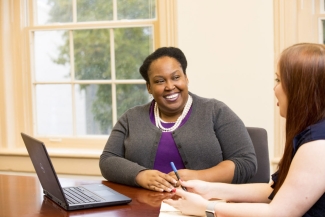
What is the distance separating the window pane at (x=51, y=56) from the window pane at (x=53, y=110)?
0.26 ft

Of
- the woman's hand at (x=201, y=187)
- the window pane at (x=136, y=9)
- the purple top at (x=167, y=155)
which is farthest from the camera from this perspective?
the window pane at (x=136, y=9)

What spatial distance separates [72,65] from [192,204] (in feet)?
7.16

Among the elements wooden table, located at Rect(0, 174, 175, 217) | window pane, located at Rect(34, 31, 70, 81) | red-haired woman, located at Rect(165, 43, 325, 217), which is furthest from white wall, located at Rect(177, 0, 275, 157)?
red-haired woman, located at Rect(165, 43, 325, 217)

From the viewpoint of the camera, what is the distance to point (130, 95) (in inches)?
A: 136

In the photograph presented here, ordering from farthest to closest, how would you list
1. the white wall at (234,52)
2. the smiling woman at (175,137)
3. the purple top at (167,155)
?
the white wall at (234,52), the purple top at (167,155), the smiling woman at (175,137)

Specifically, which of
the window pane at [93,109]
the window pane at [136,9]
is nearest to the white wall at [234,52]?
the window pane at [136,9]

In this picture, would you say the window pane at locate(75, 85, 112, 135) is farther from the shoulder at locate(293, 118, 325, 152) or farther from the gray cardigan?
the shoulder at locate(293, 118, 325, 152)

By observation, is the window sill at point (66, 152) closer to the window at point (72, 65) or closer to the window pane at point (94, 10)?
the window at point (72, 65)

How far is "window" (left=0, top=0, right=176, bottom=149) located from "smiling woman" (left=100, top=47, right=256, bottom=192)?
907mm

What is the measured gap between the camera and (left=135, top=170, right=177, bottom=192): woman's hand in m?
1.96

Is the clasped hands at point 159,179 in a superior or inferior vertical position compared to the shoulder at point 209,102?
inferior

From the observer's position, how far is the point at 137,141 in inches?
93.2

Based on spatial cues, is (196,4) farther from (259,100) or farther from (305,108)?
(305,108)

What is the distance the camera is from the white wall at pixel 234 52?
294 cm
